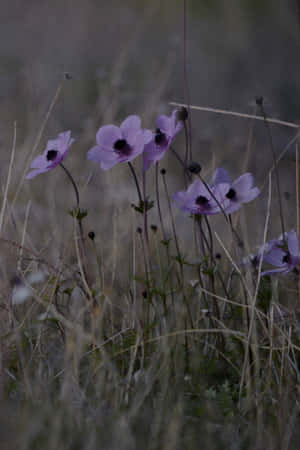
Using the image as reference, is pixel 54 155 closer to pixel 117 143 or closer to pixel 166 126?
pixel 117 143

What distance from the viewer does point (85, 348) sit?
1.14 metres

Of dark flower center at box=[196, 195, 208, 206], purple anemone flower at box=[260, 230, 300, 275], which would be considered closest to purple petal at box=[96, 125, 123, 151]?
dark flower center at box=[196, 195, 208, 206]

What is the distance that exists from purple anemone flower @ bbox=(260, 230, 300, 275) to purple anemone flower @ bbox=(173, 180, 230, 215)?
0.16m

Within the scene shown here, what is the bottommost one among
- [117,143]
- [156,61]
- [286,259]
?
[286,259]

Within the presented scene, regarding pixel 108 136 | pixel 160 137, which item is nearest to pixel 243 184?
pixel 160 137

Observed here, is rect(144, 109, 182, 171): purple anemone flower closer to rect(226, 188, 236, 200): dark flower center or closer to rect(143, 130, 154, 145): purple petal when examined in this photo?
rect(143, 130, 154, 145): purple petal

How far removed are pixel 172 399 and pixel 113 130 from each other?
59cm

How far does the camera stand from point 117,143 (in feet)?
3.65

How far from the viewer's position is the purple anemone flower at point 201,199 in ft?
3.61

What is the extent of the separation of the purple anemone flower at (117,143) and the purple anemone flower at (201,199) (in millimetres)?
147

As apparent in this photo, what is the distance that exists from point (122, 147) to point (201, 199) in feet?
0.68

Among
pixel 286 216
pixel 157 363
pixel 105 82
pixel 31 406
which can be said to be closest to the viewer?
pixel 31 406

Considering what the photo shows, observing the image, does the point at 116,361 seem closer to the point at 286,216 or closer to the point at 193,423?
the point at 193,423

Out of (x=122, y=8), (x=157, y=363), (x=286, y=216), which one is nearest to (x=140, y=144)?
(x=157, y=363)
